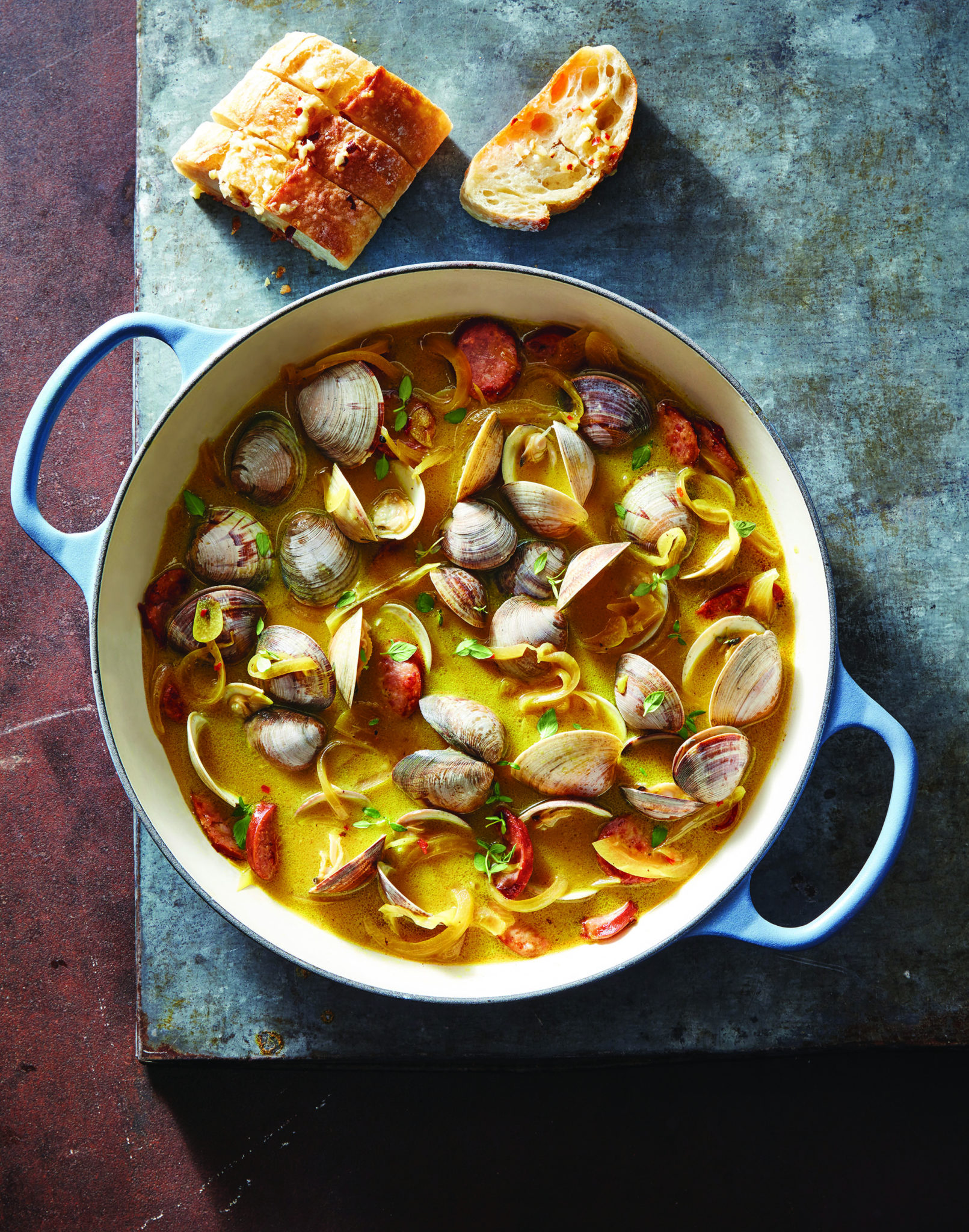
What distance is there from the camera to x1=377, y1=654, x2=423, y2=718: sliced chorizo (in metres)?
2.17

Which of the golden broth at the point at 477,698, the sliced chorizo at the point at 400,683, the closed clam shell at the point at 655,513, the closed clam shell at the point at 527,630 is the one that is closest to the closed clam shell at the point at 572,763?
the golden broth at the point at 477,698

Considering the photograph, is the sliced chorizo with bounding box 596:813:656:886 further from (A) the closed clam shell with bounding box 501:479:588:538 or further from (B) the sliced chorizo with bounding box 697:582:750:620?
(A) the closed clam shell with bounding box 501:479:588:538

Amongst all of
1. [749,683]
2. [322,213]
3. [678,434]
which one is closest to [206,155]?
[322,213]

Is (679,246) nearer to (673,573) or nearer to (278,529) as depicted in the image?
(673,573)

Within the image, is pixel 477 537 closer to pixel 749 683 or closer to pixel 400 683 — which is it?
pixel 400 683

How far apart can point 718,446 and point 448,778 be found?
41.9 inches

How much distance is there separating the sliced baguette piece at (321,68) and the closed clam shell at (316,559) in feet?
3.41

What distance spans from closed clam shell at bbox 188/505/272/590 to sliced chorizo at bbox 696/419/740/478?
3.72 feet

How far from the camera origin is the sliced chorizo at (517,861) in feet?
7.06

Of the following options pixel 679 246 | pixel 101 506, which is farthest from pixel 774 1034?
pixel 101 506

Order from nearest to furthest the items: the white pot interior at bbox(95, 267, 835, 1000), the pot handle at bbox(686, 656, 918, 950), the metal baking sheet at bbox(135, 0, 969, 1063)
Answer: the pot handle at bbox(686, 656, 918, 950)
the white pot interior at bbox(95, 267, 835, 1000)
the metal baking sheet at bbox(135, 0, 969, 1063)

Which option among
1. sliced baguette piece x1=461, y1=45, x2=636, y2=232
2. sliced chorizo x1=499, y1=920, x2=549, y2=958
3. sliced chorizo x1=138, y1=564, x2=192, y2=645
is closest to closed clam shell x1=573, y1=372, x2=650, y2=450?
sliced baguette piece x1=461, y1=45, x2=636, y2=232

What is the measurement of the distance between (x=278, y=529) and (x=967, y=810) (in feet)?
Answer: 6.48

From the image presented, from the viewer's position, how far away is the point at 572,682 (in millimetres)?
2176
